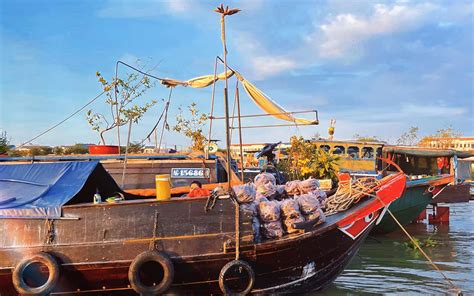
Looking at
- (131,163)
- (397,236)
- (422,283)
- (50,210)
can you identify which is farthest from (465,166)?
(50,210)

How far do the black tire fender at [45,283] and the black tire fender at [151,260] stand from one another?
892 mm

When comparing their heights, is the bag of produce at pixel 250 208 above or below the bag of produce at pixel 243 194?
below

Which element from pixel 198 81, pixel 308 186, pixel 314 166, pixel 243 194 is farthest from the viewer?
pixel 314 166

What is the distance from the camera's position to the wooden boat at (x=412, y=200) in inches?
513

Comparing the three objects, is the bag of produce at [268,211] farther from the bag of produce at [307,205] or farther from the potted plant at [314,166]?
the potted plant at [314,166]

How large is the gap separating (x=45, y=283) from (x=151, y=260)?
128 centimetres

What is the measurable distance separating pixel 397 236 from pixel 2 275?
10617 millimetres

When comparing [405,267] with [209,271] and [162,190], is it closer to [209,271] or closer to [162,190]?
[209,271]

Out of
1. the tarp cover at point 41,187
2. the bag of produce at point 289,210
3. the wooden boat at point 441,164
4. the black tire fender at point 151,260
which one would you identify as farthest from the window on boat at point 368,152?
the black tire fender at point 151,260

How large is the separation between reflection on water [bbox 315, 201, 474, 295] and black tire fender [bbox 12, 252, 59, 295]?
12.5 ft

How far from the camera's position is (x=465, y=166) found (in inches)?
775

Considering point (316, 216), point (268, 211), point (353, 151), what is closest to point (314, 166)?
point (316, 216)

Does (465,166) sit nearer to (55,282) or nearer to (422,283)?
(422,283)

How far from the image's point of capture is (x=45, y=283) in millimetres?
5578
